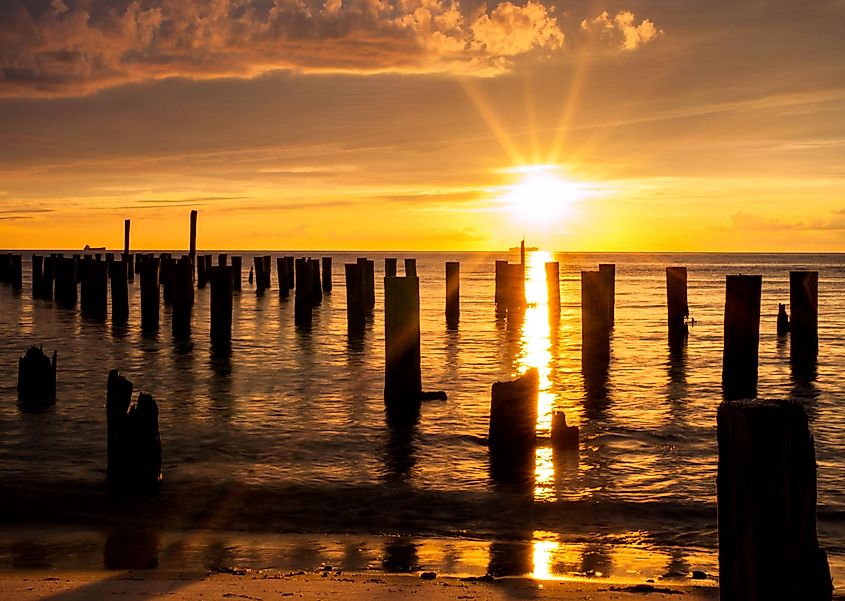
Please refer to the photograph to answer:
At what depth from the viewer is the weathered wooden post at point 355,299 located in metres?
23.3

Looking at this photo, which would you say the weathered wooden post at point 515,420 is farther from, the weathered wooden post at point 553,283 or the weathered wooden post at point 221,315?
the weathered wooden post at point 553,283

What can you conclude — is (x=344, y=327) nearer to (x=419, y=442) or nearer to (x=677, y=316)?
(x=677, y=316)

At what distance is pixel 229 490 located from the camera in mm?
8773

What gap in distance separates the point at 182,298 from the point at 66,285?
13202 millimetres

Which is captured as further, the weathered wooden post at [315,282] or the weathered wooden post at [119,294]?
the weathered wooden post at [315,282]

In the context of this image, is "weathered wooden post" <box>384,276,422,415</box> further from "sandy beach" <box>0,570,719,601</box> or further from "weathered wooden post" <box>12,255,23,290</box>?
"weathered wooden post" <box>12,255,23,290</box>

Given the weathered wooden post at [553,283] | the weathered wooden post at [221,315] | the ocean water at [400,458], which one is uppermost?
the weathered wooden post at [553,283]

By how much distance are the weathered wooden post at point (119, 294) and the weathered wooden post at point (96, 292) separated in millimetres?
605

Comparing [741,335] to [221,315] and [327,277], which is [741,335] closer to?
[221,315]

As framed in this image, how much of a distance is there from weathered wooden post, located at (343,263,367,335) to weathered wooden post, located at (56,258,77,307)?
551 inches

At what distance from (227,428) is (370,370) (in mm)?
6034

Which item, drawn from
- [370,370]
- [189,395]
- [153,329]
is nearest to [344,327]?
[153,329]

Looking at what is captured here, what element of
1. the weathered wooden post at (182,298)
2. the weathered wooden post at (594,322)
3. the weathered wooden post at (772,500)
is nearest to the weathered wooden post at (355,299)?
the weathered wooden post at (182,298)

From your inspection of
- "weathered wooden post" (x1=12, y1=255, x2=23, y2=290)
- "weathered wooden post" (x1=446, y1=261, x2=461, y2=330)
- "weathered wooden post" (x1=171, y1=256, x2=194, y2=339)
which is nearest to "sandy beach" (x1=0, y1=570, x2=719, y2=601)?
"weathered wooden post" (x1=171, y1=256, x2=194, y2=339)
